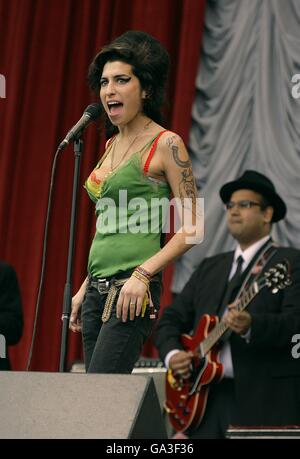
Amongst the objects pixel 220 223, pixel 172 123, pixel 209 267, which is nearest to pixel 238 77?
pixel 172 123

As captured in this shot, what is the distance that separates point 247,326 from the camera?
3947 mm

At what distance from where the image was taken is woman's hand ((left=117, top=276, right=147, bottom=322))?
2.28 meters

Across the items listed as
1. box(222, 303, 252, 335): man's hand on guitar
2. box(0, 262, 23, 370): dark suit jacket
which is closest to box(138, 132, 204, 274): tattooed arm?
box(222, 303, 252, 335): man's hand on guitar

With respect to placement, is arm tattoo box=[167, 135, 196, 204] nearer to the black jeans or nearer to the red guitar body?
the black jeans

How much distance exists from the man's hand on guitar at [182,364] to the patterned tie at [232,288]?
0.91 ft

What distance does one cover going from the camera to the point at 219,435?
4.08 metres

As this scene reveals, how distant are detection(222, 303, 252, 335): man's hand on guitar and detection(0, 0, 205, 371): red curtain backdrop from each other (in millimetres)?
1947

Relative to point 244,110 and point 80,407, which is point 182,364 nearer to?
point 244,110

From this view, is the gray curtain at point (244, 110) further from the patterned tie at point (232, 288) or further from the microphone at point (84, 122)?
the microphone at point (84, 122)

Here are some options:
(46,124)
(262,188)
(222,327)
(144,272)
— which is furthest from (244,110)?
(144,272)

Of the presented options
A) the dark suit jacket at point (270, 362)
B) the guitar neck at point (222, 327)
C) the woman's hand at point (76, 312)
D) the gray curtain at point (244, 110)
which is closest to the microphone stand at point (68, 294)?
the woman's hand at point (76, 312)

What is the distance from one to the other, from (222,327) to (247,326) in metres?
0.27
